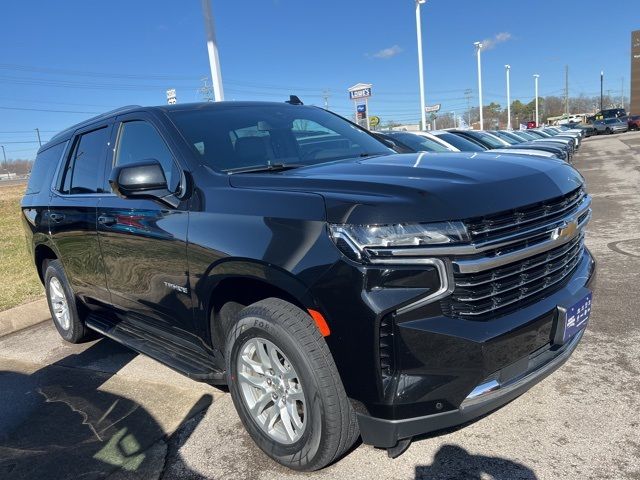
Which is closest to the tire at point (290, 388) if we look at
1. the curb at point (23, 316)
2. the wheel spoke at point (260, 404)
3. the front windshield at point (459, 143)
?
the wheel spoke at point (260, 404)

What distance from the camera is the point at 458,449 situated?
2.72m

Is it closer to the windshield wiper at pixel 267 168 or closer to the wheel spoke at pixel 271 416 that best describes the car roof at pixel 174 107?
the windshield wiper at pixel 267 168

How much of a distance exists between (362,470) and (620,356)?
2099 mm

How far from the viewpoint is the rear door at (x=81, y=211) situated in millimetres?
3994

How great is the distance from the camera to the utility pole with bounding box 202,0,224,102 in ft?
34.3

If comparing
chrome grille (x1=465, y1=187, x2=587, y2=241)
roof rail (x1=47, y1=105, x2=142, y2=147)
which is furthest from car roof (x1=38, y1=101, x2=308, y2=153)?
chrome grille (x1=465, y1=187, x2=587, y2=241)

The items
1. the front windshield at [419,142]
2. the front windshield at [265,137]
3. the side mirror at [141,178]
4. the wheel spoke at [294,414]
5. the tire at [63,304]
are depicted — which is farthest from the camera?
the front windshield at [419,142]

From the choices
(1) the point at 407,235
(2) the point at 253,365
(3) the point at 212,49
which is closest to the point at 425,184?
(1) the point at 407,235

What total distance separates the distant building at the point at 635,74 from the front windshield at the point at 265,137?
293ft

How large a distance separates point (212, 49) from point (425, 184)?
30.6ft

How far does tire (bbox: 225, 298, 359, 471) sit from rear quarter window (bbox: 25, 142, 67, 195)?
10.3 feet

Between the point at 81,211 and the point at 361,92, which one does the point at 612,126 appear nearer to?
the point at 361,92

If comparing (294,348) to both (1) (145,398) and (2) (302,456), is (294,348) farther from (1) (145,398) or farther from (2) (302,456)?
(1) (145,398)

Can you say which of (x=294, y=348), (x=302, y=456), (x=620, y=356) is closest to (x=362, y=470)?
(x=302, y=456)
